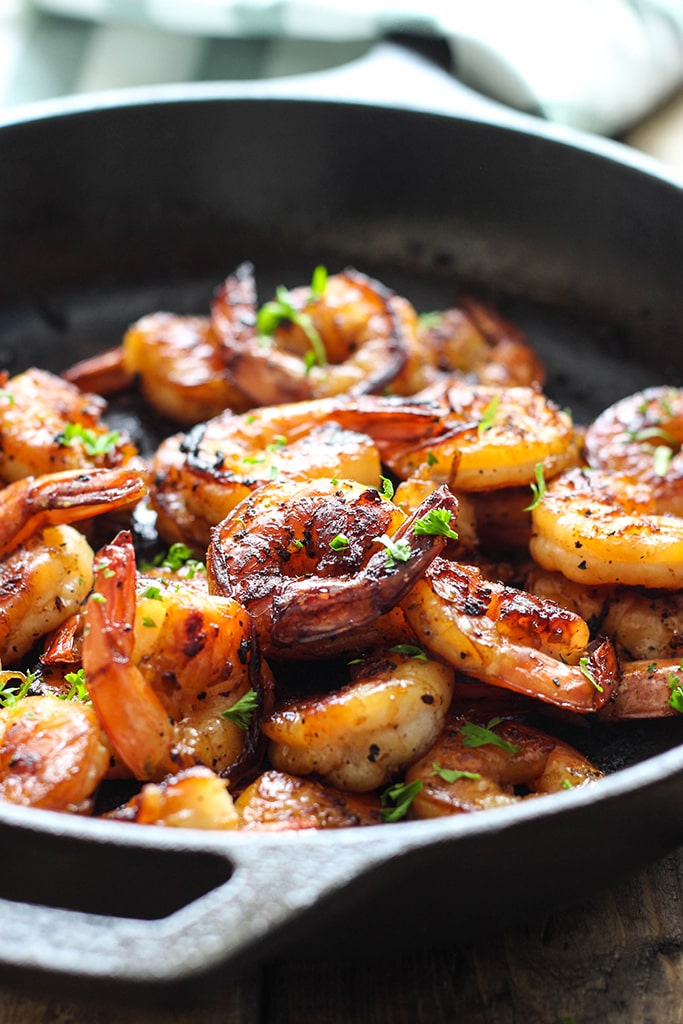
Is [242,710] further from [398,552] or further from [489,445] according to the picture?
[489,445]

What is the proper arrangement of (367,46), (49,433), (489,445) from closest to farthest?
(489,445) → (49,433) → (367,46)

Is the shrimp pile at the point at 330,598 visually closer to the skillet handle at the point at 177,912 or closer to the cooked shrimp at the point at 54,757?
the cooked shrimp at the point at 54,757

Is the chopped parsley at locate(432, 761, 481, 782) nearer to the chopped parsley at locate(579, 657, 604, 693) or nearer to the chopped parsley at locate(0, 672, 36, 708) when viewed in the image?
the chopped parsley at locate(579, 657, 604, 693)

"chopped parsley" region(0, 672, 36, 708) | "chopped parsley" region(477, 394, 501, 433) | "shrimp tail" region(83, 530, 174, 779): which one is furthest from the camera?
"chopped parsley" region(477, 394, 501, 433)

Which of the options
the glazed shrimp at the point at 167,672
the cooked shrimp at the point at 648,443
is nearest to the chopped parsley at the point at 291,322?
the cooked shrimp at the point at 648,443

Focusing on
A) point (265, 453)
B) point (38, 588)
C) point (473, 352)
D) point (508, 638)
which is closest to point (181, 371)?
point (265, 453)

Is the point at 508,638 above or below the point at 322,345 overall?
below

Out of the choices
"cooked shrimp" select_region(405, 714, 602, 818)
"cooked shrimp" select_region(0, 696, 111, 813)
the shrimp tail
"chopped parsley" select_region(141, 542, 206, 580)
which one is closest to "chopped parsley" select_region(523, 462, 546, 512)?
"cooked shrimp" select_region(405, 714, 602, 818)
